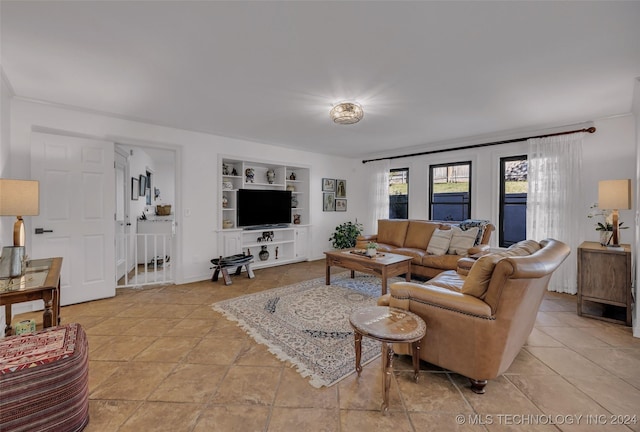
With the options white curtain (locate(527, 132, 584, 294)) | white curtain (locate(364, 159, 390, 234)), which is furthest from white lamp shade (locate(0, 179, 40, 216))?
white curtain (locate(527, 132, 584, 294))

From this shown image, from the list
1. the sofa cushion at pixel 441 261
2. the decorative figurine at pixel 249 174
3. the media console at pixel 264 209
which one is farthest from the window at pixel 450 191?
the decorative figurine at pixel 249 174

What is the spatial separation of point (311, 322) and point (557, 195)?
12.9ft

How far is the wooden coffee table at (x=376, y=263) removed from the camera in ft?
11.7

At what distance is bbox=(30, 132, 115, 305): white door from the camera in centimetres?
327

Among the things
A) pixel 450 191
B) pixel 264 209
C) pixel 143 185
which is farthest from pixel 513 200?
pixel 143 185

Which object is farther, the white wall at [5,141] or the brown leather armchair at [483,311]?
the white wall at [5,141]

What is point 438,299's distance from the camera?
1917 mm

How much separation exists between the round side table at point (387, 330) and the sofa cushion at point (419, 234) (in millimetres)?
3071

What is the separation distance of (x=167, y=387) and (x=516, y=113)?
15.2ft

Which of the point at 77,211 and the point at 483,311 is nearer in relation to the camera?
the point at 483,311

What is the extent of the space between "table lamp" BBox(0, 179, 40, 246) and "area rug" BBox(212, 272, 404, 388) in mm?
1906

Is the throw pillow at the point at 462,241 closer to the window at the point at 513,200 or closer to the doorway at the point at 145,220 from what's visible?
the window at the point at 513,200

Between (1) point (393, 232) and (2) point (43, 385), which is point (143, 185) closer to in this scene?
(1) point (393, 232)

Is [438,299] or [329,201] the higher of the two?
[329,201]
